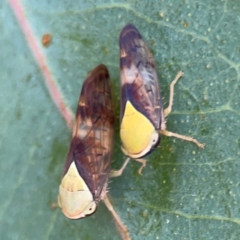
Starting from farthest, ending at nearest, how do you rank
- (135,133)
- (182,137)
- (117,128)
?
1. (117,128)
2. (135,133)
3. (182,137)

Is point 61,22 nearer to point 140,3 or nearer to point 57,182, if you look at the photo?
point 140,3

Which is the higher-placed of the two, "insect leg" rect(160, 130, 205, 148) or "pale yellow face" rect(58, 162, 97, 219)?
"insect leg" rect(160, 130, 205, 148)

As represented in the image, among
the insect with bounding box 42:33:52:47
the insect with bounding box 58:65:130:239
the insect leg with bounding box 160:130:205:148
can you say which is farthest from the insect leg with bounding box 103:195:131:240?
the insect with bounding box 42:33:52:47

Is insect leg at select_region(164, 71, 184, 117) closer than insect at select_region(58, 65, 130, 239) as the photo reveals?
Yes

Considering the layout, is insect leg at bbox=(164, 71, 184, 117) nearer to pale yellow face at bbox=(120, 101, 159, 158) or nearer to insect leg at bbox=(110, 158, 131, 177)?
pale yellow face at bbox=(120, 101, 159, 158)

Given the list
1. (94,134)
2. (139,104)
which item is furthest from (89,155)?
(139,104)

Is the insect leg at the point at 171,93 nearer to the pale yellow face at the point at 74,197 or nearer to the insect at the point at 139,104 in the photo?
the insect at the point at 139,104

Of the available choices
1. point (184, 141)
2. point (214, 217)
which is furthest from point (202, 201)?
point (184, 141)

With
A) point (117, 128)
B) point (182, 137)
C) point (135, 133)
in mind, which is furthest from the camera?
point (117, 128)

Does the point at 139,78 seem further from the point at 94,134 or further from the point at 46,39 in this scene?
the point at 46,39
